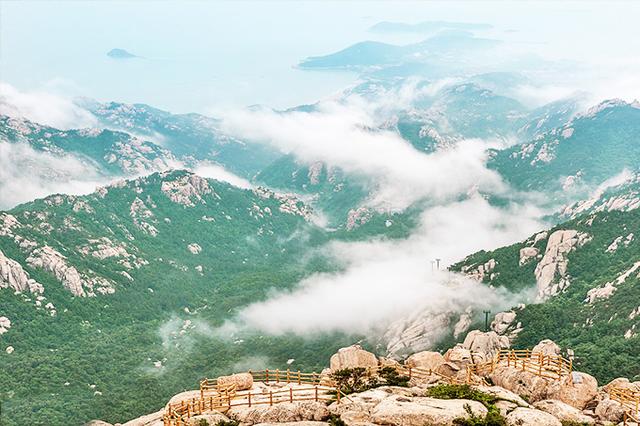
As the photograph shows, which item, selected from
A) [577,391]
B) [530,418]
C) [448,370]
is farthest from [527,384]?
[530,418]

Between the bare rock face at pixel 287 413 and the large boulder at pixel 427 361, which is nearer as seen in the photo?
the bare rock face at pixel 287 413

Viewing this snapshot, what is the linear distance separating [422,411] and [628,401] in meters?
22.2

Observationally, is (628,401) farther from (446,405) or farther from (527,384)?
(446,405)

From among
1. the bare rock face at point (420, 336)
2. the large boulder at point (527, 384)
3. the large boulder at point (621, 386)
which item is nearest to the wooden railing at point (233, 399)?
the large boulder at point (527, 384)

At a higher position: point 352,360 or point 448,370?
point 352,360

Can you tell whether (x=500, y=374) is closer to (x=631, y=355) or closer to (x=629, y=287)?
(x=631, y=355)

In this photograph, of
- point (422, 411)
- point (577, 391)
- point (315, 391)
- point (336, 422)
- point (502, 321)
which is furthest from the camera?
point (502, 321)

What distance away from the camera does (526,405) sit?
53500mm

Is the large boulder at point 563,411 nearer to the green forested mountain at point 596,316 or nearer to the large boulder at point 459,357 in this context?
the large boulder at point 459,357

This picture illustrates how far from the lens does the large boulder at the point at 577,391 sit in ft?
190

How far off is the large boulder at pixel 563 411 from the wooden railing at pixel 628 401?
2.99m

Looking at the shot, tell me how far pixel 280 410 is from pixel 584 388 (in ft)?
99.7

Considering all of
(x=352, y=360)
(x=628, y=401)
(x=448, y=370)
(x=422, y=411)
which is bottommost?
(x=448, y=370)

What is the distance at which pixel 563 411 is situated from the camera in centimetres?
5350
